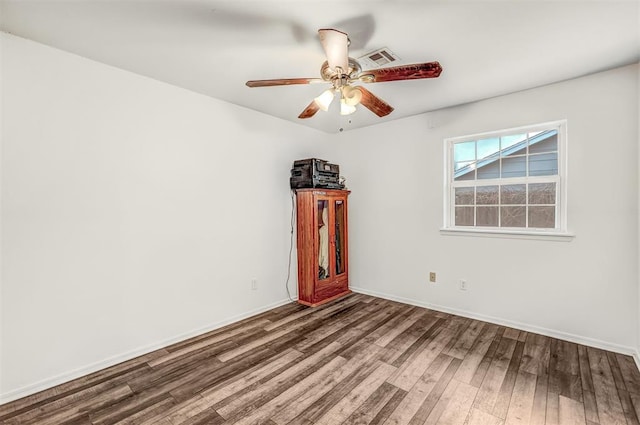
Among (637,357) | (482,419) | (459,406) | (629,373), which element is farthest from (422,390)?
(637,357)

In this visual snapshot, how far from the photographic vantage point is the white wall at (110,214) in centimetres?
193

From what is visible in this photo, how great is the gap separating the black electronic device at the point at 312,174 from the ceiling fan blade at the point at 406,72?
5.73 ft

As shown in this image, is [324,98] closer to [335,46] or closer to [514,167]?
[335,46]

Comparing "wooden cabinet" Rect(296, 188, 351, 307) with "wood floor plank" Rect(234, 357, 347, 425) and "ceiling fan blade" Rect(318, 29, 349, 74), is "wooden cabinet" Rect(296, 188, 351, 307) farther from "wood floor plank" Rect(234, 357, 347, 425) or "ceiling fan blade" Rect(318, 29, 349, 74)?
"ceiling fan blade" Rect(318, 29, 349, 74)

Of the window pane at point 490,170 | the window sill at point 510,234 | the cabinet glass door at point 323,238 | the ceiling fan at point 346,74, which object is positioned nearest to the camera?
the ceiling fan at point 346,74

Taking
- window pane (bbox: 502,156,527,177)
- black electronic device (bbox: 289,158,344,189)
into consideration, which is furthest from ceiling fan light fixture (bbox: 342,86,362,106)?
window pane (bbox: 502,156,527,177)

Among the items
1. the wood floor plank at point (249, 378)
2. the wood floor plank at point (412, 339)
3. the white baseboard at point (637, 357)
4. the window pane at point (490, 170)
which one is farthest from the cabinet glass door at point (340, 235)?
the white baseboard at point (637, 357)

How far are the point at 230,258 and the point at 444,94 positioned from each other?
2.89 meters

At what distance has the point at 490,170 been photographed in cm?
317

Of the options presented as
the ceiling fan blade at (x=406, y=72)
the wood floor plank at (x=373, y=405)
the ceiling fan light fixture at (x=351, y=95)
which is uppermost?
the ceiling fan blade at (x=406, y=72)

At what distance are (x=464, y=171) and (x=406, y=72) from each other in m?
2.01

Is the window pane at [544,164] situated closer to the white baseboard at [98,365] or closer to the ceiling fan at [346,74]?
the ceiling fan at [346,74]

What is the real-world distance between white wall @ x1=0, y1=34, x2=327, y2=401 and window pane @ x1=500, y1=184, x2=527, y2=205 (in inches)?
111

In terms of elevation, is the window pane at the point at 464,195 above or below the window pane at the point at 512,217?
above
